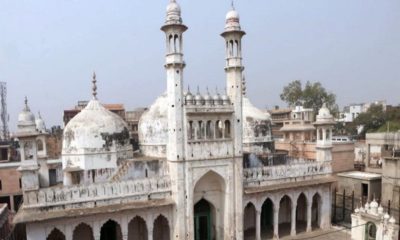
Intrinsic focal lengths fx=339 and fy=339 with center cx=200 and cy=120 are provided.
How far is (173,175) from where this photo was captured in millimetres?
14656

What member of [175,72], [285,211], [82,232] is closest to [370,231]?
[285,211]

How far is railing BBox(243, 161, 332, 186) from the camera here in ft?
54.3

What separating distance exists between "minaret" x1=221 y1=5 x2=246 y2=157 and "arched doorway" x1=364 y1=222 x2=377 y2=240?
6284 mm

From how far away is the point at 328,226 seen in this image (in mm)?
18719

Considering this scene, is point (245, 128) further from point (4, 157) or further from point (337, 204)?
point (4, 157)

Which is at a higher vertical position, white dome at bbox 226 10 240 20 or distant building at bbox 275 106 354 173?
white dome at bbox 226 10 240 20

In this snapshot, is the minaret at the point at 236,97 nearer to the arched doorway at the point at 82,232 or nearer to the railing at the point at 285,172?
the railing at the point at 285,172

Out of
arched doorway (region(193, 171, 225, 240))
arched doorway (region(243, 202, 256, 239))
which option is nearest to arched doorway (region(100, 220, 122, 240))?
arched doorway (region(193, 171, 225, 240))

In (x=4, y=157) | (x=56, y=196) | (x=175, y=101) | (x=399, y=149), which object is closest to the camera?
(x=56, y=196)

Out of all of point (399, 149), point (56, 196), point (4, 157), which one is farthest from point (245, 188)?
point (4, 157)

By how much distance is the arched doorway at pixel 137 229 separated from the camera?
1571 cm

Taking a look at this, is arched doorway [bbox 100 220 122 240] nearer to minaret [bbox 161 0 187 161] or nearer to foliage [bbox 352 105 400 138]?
minaret [bbox 161 0 187 161]

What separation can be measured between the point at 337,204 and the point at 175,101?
1513 cm

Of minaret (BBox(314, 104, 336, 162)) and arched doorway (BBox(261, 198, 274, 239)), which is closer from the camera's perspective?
minaret (BBox(314, 104, 336, 162))
